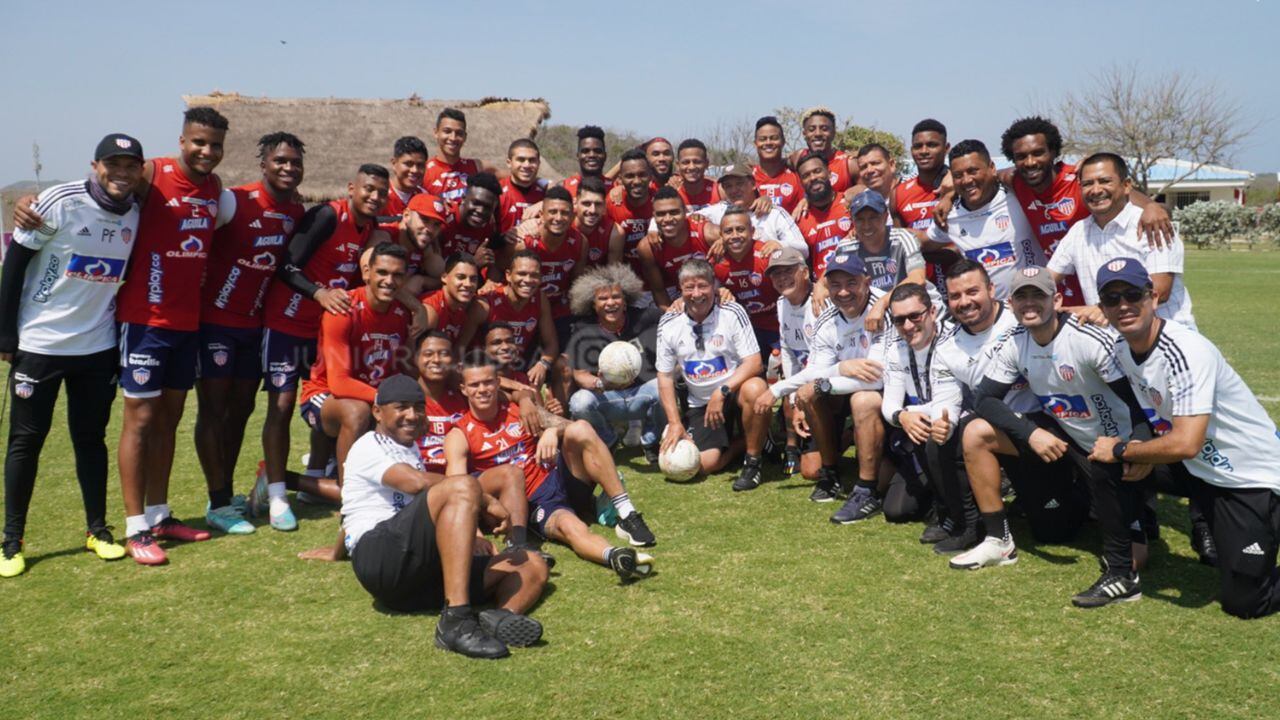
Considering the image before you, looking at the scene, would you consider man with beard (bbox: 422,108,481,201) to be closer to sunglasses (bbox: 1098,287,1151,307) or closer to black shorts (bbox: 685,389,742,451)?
black shorts (bbox: 685,389,742,451)

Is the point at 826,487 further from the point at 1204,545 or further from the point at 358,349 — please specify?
the point at 358,349

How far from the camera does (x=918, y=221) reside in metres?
6.97

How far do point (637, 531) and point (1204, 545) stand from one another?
3.17 metres

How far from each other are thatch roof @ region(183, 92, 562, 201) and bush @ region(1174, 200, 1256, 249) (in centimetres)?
3025

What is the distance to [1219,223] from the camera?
37.5 meters

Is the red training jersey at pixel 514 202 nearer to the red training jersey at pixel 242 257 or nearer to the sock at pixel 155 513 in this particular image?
the red training jersey at pixel 242 257

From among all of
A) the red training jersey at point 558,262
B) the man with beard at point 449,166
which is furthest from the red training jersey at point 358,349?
the man with beard at point 449,166

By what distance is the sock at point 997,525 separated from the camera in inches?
195

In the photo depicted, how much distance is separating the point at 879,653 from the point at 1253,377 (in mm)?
8282

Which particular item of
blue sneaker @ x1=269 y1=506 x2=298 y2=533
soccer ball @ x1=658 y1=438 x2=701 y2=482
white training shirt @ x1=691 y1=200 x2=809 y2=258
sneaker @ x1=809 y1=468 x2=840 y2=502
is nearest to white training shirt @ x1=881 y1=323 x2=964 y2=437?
sneaker @ x1=809 y1=468 x2=840 y2=502

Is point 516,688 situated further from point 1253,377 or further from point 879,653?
point 1253,377

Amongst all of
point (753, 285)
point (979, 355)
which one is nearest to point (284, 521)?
point (753, 285)

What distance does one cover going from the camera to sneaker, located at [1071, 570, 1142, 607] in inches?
170

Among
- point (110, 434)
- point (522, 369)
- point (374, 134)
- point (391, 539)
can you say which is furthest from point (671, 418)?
point (374, 134)
